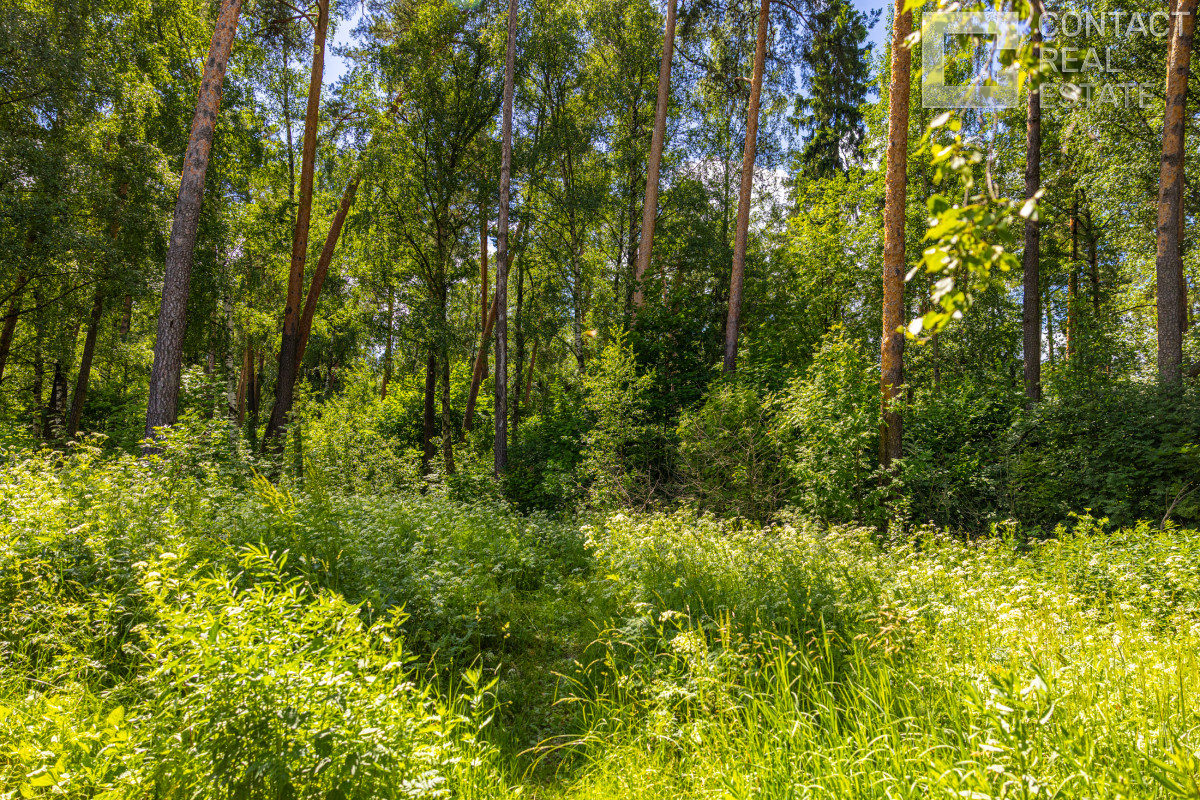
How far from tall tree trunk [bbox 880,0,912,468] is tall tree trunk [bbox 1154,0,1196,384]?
4.54 metres

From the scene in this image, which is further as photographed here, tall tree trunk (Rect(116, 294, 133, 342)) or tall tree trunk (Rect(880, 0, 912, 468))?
tall tree trunk (Rect(116, 294, 133, 342))

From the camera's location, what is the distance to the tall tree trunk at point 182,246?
8.67m

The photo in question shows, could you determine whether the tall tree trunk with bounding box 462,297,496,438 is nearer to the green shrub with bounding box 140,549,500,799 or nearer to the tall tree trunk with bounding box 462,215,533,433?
the tall tree trunk with bounding box 462,215,533,433

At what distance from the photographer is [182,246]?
8961 millimetres

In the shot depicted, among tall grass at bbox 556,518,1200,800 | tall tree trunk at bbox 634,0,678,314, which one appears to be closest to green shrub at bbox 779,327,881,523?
tall grass at bbox 556,518,1200,800

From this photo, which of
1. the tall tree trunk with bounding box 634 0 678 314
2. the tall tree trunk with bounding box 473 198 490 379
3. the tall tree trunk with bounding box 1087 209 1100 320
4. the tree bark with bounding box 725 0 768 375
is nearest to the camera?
the tree bark with bounding box 725 0 768 375

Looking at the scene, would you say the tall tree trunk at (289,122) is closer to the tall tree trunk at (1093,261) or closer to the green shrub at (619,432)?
the green shrub at (619,432)

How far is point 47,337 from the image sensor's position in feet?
46.3

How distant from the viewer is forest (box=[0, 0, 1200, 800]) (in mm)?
2627

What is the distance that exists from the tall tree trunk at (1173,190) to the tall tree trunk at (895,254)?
14.9ft

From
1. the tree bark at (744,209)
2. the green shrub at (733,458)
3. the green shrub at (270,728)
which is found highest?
the tree bark at (744,209)

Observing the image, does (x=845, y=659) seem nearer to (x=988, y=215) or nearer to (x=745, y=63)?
(x=988, y=215)

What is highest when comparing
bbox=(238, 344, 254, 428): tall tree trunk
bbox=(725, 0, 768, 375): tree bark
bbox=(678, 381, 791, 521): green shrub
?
bbox=(725, 0, 768, 375): tree bark

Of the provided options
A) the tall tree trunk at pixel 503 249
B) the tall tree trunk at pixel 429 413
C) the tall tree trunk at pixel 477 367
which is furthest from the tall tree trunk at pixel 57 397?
the tall tree trunk at pixel 503 249
